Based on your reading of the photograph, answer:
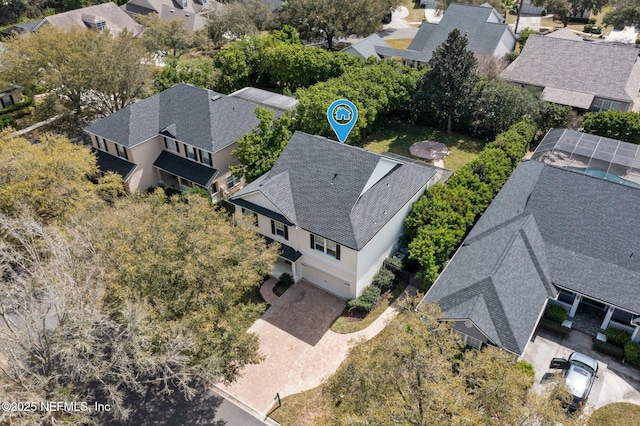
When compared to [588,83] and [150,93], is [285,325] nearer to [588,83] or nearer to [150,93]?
[150,93]

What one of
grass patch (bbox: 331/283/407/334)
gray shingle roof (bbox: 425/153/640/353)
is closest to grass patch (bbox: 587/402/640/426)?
gray shingle roof (bbox: 425/153/640/353)

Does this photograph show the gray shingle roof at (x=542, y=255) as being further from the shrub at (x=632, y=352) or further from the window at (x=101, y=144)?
the window at (x=101, y=144)

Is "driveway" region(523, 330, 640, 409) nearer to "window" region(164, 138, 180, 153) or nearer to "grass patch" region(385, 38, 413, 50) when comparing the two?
"window" region(164, 138, 180, 153)

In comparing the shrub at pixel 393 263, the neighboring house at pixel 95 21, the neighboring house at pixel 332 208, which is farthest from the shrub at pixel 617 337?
the neighboring house at pixel 95 21

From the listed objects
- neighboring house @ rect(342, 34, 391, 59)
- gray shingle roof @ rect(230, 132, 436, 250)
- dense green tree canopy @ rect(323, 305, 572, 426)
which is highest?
dense green tree canopy @ rect(323, 305, 572, 426)

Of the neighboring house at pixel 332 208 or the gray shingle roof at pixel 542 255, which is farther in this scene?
Result: the neighboring house at pixel 332 208

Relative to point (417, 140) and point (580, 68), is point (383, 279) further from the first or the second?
point (580, 68)

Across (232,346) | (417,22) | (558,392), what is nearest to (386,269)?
(232,346)
